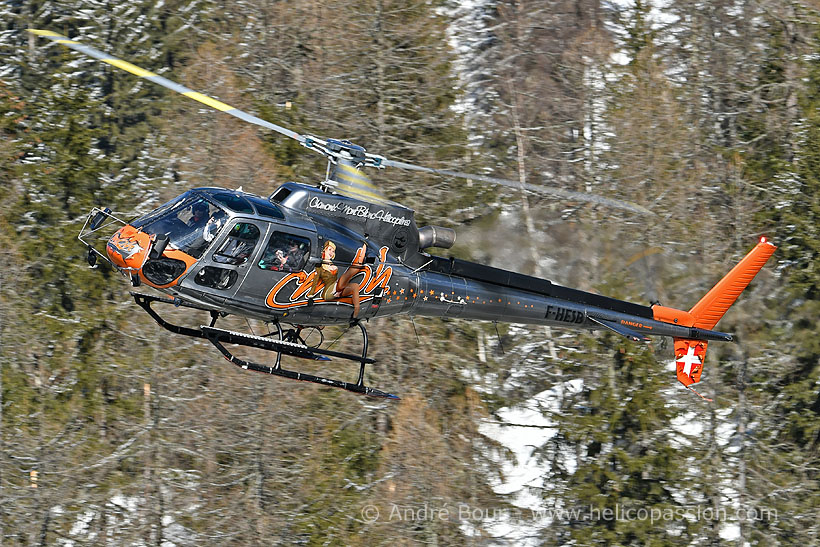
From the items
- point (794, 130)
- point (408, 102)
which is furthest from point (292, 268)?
point (794, 130)

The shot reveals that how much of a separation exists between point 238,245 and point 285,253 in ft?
2.18

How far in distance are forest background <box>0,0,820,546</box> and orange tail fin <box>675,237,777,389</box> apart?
21.7 feet

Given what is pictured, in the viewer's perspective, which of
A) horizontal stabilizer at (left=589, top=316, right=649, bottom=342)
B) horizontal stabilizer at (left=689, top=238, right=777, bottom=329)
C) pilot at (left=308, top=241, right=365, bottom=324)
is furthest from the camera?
horizontal stabilizer at (left=689, top=238, right=777, bottom=329)

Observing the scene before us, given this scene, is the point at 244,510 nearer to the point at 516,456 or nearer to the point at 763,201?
the point at 516,456

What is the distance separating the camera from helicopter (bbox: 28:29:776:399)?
11656 mm

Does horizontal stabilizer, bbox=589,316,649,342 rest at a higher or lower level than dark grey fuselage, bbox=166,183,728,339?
lower

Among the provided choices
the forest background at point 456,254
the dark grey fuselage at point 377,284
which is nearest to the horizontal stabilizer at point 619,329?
the dark grey fuselage at point 377,284

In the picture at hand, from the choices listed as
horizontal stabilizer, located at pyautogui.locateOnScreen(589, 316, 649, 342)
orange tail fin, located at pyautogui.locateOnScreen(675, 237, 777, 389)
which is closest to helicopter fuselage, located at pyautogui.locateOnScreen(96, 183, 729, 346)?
horizontal stabilizer, located at pyautogui.locateOnScreen(589, 316, 649, 342)

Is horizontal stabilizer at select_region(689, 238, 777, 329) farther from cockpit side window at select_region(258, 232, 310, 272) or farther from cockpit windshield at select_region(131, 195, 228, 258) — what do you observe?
cockpit windshield at select_region(131, 195, 228, 258)

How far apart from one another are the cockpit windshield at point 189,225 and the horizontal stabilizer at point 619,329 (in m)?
6.64

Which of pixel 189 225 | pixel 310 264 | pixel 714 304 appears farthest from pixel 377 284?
pixel 714 304

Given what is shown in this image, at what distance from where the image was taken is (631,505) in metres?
24.6

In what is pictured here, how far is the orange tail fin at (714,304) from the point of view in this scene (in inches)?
681

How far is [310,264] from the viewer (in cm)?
1248
